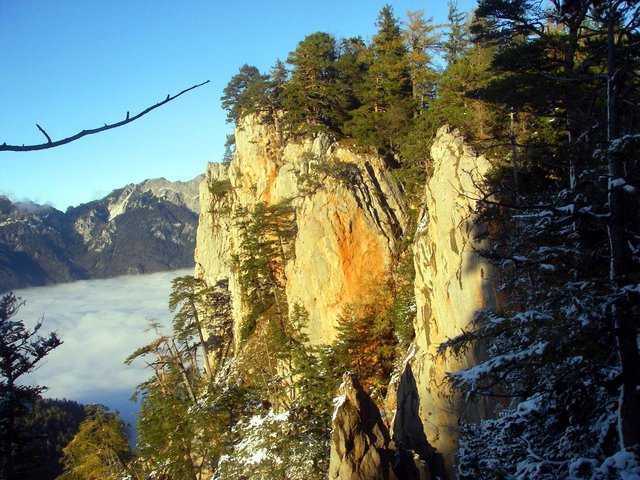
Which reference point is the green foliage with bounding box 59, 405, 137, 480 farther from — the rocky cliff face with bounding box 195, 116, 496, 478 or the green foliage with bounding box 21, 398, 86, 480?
the green foliage with bounding box 21, 398, 86, 480

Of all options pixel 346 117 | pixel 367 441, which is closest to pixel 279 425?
pixel 367 441

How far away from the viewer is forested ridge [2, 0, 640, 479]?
5.01 metres

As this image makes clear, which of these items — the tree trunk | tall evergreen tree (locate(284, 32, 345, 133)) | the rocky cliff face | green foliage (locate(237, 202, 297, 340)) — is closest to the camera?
the tree trunk

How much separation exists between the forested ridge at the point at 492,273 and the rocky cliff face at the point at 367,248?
2.35 ft

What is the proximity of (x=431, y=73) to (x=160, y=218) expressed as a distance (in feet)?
586

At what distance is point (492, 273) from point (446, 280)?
7.43 feet

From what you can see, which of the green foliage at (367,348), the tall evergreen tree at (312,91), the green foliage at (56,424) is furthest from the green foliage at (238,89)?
the green foliage at (56,424)

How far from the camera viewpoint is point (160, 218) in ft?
619

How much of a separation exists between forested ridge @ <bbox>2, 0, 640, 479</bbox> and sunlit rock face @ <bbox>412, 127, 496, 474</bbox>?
114 centimetres

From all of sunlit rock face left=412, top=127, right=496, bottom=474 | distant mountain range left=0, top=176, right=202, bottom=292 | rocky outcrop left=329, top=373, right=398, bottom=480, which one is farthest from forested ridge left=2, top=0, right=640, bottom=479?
distant mountain range left=0, top=176, right=202, bottom=292

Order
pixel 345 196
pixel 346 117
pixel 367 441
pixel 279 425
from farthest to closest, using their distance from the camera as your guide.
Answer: pixel 346 117
pixel 345 196
pixel 279 425
pixel 367 441

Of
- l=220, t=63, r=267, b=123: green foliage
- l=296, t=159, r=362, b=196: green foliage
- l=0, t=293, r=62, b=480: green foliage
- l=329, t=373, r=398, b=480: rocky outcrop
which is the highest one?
l=220, t=63, r=267, b=123: green foliage

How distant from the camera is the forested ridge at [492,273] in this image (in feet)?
16.4

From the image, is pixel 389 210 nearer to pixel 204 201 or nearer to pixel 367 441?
pixel 367 441
